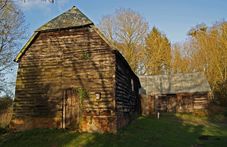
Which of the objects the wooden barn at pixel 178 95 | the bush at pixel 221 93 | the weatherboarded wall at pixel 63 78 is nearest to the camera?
the weatherboarded wall at pixel 63 78

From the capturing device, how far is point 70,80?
16.6 m

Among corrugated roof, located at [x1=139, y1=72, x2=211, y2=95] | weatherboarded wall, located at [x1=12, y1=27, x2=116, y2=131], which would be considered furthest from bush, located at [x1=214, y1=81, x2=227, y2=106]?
weatherboarded wall, located at [x1=12, y1=27, x2=116, y2=131]

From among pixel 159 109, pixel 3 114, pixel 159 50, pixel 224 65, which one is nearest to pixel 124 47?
pixel 159 50

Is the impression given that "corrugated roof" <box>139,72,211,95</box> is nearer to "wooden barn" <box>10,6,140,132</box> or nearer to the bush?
the bush

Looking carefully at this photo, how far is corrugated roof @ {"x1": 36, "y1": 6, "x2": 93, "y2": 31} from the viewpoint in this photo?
17.0 metres

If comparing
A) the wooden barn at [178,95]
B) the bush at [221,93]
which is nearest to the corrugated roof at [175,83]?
the wooden barn at [178,95]

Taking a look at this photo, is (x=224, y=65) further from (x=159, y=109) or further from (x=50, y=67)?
(x=50, y=67)

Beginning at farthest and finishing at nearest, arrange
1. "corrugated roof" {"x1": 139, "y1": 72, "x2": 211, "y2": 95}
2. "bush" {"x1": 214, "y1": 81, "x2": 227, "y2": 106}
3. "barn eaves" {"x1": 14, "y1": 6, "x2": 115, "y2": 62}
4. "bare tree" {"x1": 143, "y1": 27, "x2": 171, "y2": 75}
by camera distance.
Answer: "bare tree" {"x1": 143, "y1": 27, "x2": 171, "y2": 75}, "bush" {"x1": 214, "y1": 81, "x2": 227, "y2": 106}, "corrugated roof" {"x1": 139, "y1": 72, "x2": 211, "y2": 95}, "barn eaves" {"x1": 14, "y1": 6, "x2": 115, "y2": 62}

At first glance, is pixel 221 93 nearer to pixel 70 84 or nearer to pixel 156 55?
pixel 156 55

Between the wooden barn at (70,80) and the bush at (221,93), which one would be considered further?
the bush at (221,93)

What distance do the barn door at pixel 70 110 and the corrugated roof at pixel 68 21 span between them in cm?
443

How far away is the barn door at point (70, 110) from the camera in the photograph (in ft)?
52.5

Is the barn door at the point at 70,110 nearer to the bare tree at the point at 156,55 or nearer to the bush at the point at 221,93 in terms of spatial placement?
the bush at the point at 221,93

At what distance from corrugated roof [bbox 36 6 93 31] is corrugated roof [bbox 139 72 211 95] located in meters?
22.0
